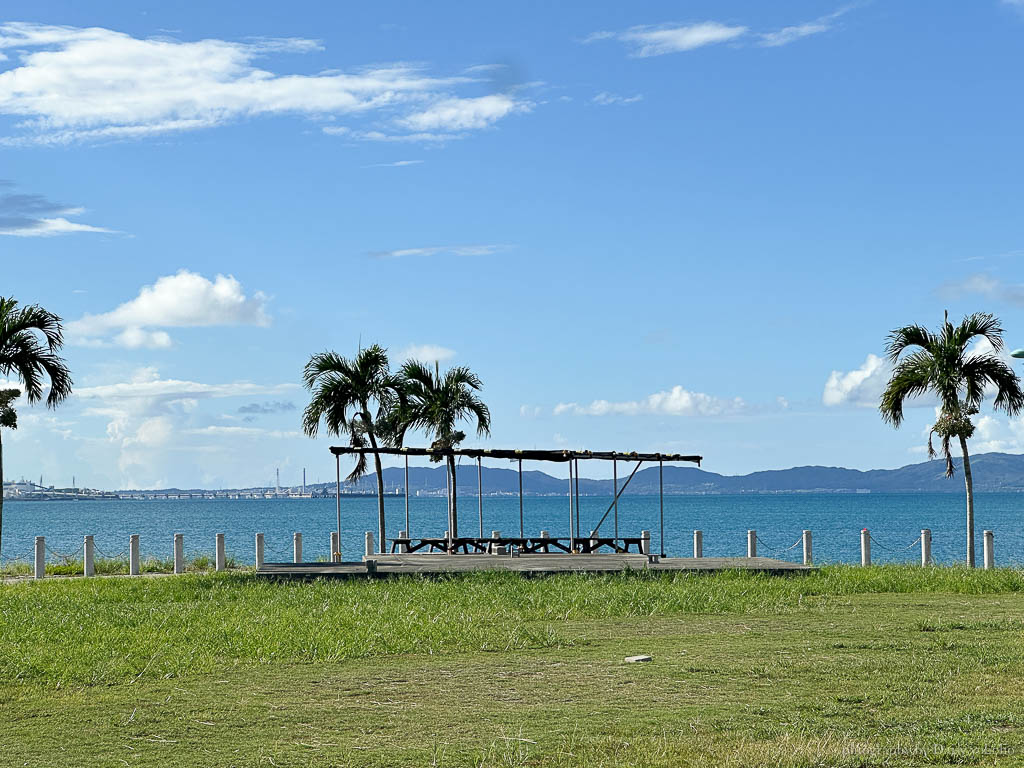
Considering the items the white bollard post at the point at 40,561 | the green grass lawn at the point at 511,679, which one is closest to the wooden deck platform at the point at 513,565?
the green grass lawn at the point at 511,679

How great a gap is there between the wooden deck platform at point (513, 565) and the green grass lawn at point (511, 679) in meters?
3.81

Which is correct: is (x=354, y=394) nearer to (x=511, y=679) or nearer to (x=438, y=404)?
(x=438, y=404)

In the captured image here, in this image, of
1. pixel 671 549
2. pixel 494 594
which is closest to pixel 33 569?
pixel 494 594

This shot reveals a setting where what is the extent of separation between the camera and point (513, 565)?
2617 centimetres

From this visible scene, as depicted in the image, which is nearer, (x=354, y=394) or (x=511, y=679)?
(x=511, y=679)

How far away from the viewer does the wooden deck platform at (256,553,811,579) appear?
82.4ft

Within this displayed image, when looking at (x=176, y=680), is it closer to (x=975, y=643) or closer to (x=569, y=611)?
(x=569, y=611)

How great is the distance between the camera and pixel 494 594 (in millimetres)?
20875

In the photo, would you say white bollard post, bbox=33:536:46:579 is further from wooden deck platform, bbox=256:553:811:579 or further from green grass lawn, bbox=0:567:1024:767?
green grass lawn, bbox=0:567:1024:767

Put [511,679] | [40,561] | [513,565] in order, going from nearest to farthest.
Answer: [511,679]
[513,565]
[40,561]

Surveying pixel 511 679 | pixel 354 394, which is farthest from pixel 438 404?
A: pixel 511 679

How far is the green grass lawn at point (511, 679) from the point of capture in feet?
30.4

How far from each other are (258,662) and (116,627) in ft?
13.5

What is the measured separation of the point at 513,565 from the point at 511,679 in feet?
45.3
